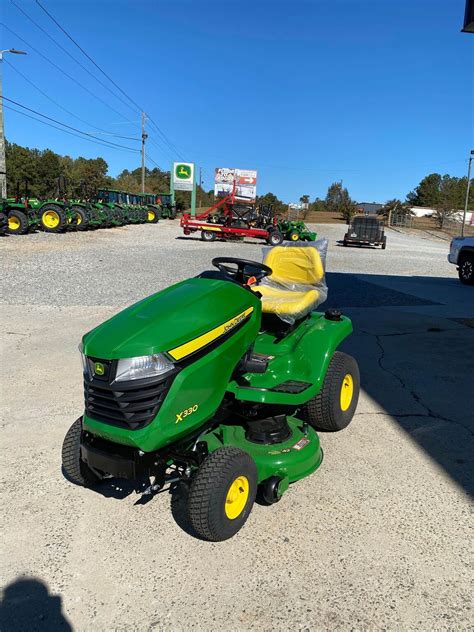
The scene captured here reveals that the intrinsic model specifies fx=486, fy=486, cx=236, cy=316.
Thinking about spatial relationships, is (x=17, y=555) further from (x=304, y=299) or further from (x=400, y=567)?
(x=304, y=299)

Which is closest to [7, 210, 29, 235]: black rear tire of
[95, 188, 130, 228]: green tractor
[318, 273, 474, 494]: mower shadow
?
[95, 188, 130, 228]: green tractor

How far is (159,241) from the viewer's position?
830 inches

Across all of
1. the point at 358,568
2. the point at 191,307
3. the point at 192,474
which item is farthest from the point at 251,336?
the point at 358,568

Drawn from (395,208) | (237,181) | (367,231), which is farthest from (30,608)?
(395,208)

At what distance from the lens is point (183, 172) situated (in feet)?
137

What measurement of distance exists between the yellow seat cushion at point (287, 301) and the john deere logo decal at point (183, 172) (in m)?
39.9

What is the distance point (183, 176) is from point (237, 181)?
5959 millimetres

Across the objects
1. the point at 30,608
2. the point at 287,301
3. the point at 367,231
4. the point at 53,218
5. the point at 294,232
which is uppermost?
the point at 367,231

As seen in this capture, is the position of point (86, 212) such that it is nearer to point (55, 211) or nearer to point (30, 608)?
point (55, 211)

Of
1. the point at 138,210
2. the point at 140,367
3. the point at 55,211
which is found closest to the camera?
the point at 140,367

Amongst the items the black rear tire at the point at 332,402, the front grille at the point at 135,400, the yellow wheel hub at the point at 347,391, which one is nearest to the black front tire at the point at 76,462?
the front grille at the point at 135,400

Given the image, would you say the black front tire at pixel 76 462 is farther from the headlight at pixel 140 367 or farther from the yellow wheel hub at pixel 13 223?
the yellow wheel hub at pixel 13 223

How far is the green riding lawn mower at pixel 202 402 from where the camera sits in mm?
2285

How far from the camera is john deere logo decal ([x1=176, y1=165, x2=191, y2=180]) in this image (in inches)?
1641
